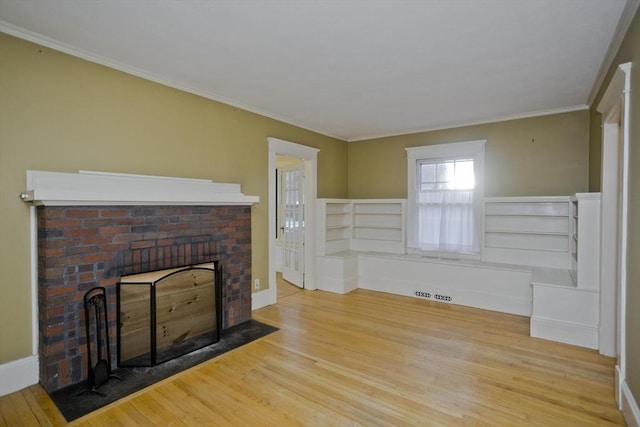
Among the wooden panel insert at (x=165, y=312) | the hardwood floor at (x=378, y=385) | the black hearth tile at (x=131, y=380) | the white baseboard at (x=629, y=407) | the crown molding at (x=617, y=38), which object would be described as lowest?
the hardwood floor at (x=378, y=385)

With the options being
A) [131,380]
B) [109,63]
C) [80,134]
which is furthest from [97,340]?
[109,63]

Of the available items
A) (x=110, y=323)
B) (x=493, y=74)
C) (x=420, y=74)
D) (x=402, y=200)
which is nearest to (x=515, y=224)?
(x=402, y=200)

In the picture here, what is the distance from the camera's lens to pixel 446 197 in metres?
5.18

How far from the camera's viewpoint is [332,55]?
109 inches

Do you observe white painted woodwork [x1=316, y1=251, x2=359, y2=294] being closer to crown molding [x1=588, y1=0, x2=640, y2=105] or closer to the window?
the window

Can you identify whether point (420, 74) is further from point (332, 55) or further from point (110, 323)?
point (110, 323)

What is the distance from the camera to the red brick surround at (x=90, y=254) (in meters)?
2.40

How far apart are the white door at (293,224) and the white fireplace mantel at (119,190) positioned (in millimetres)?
1821

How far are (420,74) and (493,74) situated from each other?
2.33 feet

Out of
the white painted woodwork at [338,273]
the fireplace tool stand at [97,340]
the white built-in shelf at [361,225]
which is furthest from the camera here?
the white built-in shelf at [361,225]

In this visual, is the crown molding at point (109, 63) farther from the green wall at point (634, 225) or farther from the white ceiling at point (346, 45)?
the green wall at point (634, 225)

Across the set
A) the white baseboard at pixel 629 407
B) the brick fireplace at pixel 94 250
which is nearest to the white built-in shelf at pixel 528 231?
the white baseboard at pixel 629 407

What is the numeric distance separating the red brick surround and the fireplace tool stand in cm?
5

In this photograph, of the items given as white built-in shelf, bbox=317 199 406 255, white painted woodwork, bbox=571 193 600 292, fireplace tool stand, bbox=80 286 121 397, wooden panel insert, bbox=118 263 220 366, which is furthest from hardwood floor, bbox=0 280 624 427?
white built-in shelf, bbox=317 199 406 255
